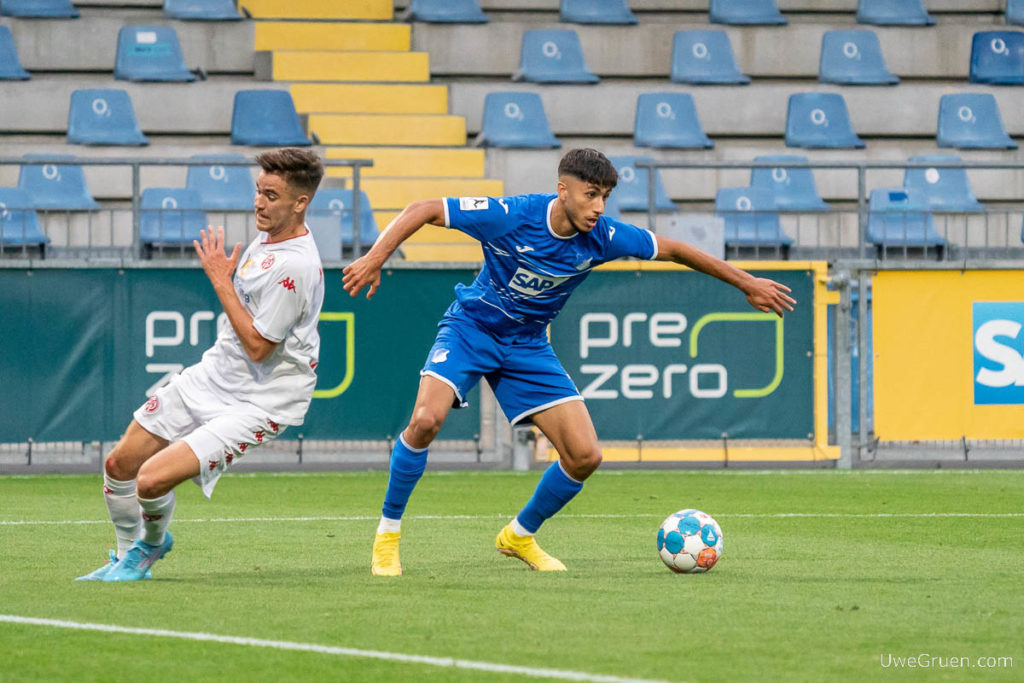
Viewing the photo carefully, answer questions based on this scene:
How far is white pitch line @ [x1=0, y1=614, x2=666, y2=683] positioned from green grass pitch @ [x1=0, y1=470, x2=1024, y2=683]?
0.02 m

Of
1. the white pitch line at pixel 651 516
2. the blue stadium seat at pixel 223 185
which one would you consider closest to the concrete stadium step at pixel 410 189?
the blue stadium seat at pixel 223 185

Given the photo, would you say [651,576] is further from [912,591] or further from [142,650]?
[142,650]

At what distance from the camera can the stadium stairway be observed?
18.7 m

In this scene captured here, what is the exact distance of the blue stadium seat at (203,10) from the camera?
20.5m

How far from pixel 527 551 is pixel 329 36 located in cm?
1417

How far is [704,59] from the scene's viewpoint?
2095 cm

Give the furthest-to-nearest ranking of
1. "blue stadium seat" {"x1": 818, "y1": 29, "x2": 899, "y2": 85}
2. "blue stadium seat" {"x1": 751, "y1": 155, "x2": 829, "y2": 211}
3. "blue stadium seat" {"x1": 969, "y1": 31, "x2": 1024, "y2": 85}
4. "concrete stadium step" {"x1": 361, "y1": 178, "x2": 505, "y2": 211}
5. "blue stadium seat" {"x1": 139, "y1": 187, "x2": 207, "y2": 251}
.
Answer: "blue stadium seat" {"x1": 969, "y1": 31, "x2": 1024, "y2": 85}
"blue stadium seat" {"x1": 818, "y1": 29, "x2": 899, "y2": 85}
"blue stadium seat" {"x1": 751, "y1": 155, "x2": 829, "y2": 211}
"concrete stadium step" {"x1": 361, "y1": 178, "x2": 505, "y2": 211}
"blue stadium seat" {"x1": 139, "y1": 187, "x2": 207, "y2": 251}

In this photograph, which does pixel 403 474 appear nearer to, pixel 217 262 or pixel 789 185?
pixel 217 262

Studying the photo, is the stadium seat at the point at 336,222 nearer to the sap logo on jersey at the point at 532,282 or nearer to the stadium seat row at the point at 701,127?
the stadium seat row at the point at 701,127

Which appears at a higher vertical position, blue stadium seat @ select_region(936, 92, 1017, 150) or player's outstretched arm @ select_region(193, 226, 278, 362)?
blue stadium seat @ select_region(936, 92, 1017, 150)

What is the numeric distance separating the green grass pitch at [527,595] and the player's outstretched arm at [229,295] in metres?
1.01

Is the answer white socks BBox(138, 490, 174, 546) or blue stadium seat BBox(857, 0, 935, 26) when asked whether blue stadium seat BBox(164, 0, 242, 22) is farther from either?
white socks BBox(138, 490, 174, 546)

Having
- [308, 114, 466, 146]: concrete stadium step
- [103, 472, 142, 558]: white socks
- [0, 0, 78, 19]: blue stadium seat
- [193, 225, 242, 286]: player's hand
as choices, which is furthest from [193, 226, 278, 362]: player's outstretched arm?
[0, 0, 78, 19]: blue stadium seat

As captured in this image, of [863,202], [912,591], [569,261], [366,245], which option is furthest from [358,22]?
[912,591]
